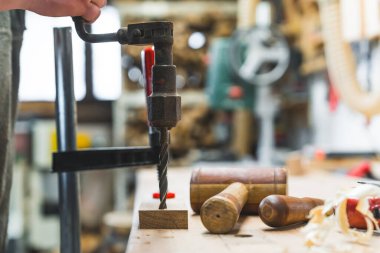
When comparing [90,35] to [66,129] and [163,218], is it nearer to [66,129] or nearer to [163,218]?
[66,129]

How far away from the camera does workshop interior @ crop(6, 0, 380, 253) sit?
994 millimetres

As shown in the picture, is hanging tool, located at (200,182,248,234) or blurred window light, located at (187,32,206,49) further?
blurred window light, located at (187,32,206,49)

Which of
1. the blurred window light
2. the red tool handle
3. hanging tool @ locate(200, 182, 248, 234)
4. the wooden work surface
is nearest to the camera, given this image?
the wooden work surface

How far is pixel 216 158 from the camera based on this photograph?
153 inches

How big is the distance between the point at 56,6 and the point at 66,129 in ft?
1.14

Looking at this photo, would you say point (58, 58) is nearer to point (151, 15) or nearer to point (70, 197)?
point (70, 197)

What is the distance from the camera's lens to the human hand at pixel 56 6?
1.00 metres

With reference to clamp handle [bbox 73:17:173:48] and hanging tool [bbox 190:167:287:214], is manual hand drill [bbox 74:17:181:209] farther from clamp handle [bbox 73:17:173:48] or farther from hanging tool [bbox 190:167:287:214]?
hanging tool [bbox 190:167:287:214]

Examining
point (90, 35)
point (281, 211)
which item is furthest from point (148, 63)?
point (281, 211)

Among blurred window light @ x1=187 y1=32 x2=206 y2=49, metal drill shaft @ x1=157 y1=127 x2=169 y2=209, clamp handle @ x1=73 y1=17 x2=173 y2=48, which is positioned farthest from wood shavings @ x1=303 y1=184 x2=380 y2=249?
blurred window light @ x1=187 y1=32 x2=206 y2=49

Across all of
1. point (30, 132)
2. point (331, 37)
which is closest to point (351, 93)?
point (331, 37)

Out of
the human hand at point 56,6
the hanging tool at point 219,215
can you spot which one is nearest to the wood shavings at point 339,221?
the hanging tool at point 219,215

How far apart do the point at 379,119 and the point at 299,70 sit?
4.15ft

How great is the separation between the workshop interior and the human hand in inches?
1.9
